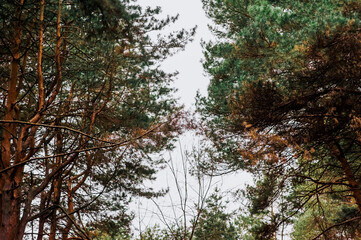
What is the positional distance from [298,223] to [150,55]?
1551cm

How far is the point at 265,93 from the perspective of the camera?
5.36 m

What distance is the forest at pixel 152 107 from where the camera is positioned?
4566mm

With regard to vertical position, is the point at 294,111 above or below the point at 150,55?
below

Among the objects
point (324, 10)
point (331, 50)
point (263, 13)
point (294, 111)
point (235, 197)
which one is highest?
point (263, 13)

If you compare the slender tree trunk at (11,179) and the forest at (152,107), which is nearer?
the slender tree trunk at (11,179)

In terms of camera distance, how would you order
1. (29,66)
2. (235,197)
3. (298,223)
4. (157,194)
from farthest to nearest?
(298,223)
(157,194)
(235,197)
(29,66)

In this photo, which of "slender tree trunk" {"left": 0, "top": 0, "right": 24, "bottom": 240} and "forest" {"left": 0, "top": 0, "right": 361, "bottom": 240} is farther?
"forest" {"left": 0, "top": 0, "right": 361, "bottom": 240}

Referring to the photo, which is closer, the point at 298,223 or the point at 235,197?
the point at 235,197

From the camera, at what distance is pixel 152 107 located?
25.8 ft

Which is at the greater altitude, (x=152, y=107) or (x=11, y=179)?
(x=152, y=107)

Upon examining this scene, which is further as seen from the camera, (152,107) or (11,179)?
(152,107)

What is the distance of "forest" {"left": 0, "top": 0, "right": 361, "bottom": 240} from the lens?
15.0 ft

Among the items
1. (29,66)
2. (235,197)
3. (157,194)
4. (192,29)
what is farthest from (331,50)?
(157,194)

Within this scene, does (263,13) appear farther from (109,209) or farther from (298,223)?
(298,223)
